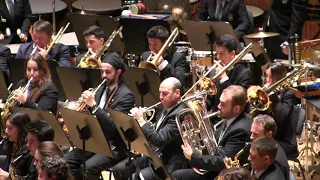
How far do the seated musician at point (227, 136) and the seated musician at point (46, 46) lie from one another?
290 cm

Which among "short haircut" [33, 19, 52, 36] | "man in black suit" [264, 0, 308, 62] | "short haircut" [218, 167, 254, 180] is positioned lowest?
"man in black suit" [264, 0, 308, 62]

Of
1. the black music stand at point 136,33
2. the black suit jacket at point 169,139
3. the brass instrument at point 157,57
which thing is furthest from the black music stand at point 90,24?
the black suit jacket at point 169,139

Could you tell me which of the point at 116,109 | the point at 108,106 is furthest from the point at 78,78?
the point at 116,109

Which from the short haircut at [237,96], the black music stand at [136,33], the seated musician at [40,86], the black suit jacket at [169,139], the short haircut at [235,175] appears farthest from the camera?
the black music stand at [136,33]

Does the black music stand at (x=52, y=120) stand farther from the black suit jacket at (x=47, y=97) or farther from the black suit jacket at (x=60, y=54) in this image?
the black suit jacket at (x=60, y=54)

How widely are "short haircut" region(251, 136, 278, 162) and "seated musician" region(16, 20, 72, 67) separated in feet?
12.2

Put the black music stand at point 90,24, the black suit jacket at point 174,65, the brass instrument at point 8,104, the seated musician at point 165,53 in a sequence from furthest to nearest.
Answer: the black music stand at point 90,24
the seated musician at point 165,53
the black suit jacket at point 174,65
the brass instrument at point 8,104

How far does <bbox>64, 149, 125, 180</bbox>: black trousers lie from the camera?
23.0 ft

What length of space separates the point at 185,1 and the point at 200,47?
144 cm

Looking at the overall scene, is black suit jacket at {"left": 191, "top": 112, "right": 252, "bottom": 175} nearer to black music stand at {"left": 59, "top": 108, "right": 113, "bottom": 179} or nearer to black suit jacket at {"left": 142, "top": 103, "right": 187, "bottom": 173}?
black suit jacket at {"left": 142, "top": 103, "right": 187, "bottom": 173}

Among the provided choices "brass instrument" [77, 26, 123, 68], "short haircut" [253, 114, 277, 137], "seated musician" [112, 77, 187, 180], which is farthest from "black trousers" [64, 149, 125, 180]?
"short haircut" [253, 114, 277, 137]

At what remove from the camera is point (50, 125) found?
659 centimetres

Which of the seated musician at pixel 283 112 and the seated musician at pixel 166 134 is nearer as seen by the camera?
the seated musician at pixel 166 134

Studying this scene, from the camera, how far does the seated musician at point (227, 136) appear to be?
20.5 feet
